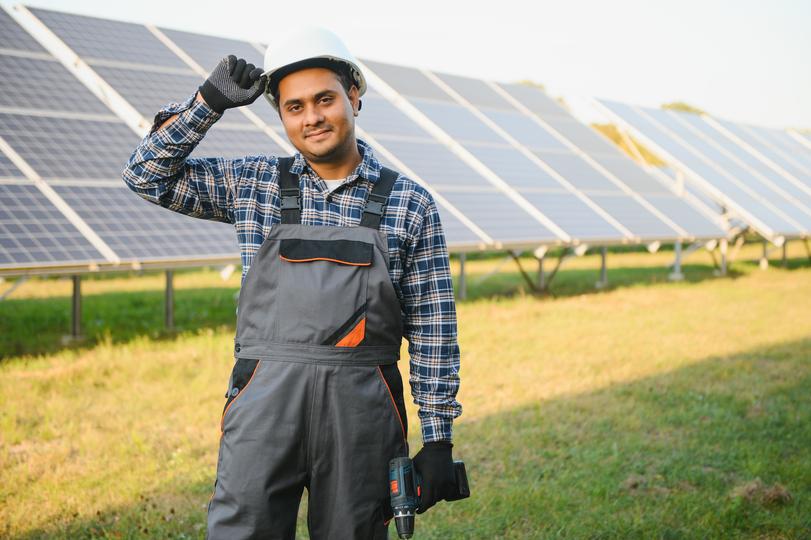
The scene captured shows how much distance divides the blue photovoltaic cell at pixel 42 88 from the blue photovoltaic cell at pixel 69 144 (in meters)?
0.25

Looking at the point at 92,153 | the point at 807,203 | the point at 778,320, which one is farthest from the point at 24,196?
the point at 807,203

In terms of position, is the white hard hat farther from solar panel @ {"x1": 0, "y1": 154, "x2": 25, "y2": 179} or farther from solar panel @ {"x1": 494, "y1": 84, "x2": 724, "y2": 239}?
solar panel @ {"x1": 494, "y1": 84, "x2": 724, "y2": 239}

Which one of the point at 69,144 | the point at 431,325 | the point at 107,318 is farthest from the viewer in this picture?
the point at 107,318

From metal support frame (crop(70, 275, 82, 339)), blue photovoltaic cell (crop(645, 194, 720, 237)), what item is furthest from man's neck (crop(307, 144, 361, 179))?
blue photovoltaic cell (crop(645, 194, 720, 237))

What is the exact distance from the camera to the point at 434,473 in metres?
2.26

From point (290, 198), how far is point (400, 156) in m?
8.20

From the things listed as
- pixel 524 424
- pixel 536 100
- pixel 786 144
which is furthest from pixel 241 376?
pixel 786 144

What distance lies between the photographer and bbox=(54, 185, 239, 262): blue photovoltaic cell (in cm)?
686

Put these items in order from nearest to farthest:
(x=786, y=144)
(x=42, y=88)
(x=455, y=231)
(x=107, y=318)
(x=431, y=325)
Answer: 1. (x=431, y=325)
2. (x=42, y=88)
3. (x=455, y=231)
4. (x=107, y=318)
5. (x=786, y=144)

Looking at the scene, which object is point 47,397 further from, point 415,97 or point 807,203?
point 807,203

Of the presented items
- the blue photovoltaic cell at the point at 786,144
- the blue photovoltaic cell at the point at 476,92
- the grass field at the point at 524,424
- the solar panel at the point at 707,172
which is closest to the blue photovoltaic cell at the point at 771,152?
the blue photovoltaic cell at the point at 786,144

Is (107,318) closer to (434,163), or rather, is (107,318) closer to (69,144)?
(69,144)

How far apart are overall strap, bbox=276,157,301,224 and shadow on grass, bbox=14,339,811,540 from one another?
212 centimetres

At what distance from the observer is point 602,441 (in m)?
5.26
